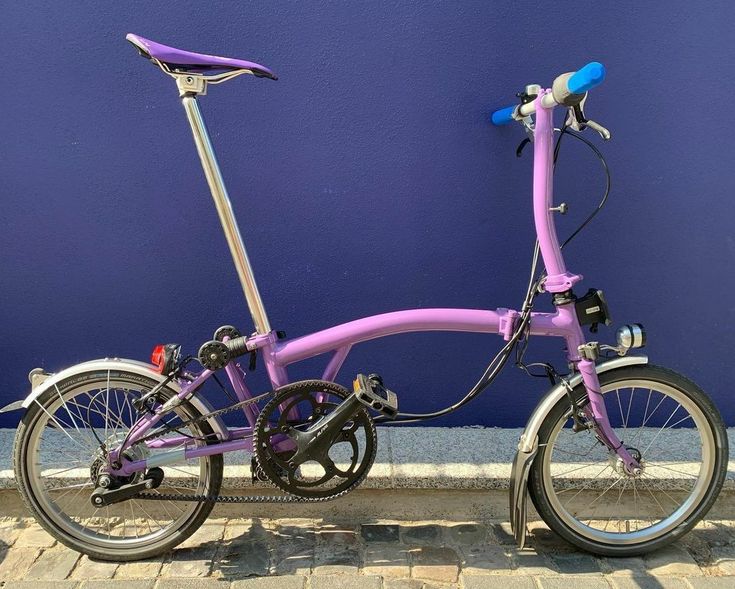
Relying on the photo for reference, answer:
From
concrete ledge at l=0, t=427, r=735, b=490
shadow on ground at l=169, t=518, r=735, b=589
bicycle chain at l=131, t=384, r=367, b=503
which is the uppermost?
bicycle chain at l=131, t=384, r=367, b=503

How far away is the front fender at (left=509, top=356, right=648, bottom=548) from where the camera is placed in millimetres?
2562

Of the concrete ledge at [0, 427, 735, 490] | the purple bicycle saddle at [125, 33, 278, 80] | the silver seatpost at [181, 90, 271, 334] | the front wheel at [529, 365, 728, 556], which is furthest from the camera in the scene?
the concrete ledge at [0, 427, 735, 490]

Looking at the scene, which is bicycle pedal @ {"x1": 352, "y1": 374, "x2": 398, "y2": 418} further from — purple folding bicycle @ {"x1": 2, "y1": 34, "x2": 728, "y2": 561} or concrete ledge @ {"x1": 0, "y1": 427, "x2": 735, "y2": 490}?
concrete ledge @ {"x1": 0, "y1": 427, "x2": 735, "y2": 490}

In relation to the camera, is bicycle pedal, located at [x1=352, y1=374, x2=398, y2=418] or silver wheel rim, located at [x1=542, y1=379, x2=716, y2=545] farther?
silver wheel rim, located at [x1=542, y1=379, x2=716, y2=545]

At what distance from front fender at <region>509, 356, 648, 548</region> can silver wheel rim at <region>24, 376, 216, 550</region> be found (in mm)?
1281

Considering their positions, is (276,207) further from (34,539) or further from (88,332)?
(34,539)

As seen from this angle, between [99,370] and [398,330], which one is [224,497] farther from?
[398,330]

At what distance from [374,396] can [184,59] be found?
144cm

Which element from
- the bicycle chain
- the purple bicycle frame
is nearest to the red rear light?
the purple bicycle frame

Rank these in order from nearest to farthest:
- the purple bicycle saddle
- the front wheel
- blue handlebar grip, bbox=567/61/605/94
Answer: blue handlebar grip, bbox=567/61/605/94
the purple bicycle saddle
the front wheel

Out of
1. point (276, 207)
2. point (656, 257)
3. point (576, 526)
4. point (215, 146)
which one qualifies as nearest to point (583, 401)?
point (576, 526)

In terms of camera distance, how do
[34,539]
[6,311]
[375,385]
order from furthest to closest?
[6,311] < [34,539] < [375,385]

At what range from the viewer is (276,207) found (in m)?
3.10

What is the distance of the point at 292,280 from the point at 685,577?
2.18 meters
